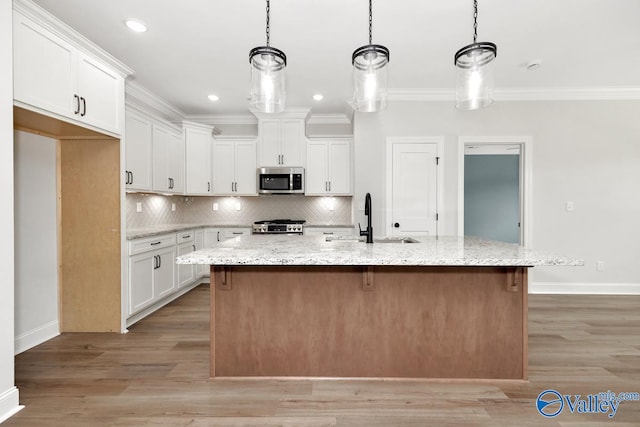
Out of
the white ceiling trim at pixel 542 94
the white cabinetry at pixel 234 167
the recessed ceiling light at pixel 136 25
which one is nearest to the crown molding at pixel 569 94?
the white ceiling trim at pixel 542 94

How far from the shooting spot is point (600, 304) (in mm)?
3775

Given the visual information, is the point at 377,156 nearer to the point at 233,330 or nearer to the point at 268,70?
the point at 268,70

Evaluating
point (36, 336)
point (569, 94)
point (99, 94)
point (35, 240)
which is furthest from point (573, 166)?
point (36, 336)

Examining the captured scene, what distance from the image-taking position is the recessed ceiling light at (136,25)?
8.52 feet

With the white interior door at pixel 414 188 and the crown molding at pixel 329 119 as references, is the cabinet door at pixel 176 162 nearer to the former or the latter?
the crown molding at pixel 329 119

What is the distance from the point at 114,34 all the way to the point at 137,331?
2693 millimetres

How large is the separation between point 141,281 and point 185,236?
107cm

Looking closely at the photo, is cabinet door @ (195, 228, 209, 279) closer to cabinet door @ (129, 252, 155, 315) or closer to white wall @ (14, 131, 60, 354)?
cabinet door @ (129, 252, 155, 315)

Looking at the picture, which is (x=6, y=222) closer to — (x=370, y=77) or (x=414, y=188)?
(x=370, y=77)

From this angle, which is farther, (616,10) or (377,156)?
(377,156)

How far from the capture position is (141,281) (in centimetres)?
330

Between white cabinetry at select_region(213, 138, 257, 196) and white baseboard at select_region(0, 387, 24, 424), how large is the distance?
348cm

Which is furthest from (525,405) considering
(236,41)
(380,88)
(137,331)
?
(236,41)

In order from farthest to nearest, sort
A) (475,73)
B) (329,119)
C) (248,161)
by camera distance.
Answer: (329,119) → (248,161) → (475,73)
